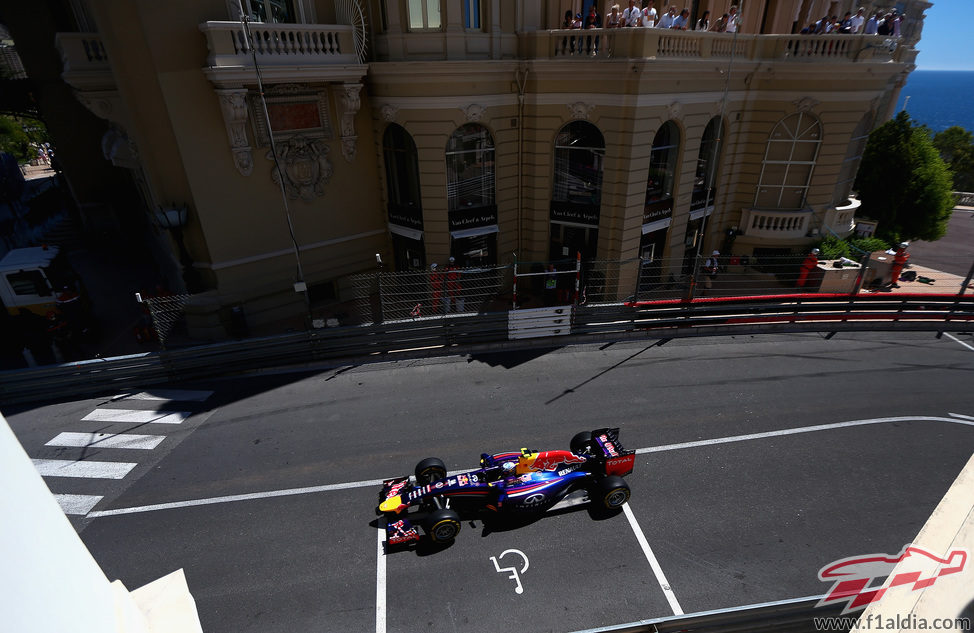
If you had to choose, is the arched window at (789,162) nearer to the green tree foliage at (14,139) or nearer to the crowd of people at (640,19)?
the crowd of people at (640,19)

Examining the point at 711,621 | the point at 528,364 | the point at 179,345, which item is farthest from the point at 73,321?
the point at 711,621

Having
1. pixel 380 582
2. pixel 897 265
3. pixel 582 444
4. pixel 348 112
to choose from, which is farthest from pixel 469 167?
Result: pixel 897 265

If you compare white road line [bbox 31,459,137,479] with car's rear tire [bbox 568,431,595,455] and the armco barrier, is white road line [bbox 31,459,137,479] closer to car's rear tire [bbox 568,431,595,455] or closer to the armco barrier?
the armco barrier

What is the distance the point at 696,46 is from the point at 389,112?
10042mm

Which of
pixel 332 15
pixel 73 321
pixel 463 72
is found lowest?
pixel 73 321

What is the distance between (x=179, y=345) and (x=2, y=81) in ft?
60.7

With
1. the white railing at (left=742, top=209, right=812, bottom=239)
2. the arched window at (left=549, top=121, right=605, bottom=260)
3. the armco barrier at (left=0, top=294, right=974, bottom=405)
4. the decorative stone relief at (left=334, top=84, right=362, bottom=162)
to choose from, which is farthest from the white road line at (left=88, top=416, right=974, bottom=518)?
the white railing at (left=742, top=209, right=812, bottom=239)

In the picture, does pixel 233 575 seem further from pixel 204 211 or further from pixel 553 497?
pixel 204 211

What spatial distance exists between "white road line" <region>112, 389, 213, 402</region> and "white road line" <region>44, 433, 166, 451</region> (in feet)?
4.32

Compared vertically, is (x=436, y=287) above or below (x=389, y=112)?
below

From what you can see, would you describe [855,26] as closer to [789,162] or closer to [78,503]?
[789,162]

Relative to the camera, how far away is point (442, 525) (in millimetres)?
7371

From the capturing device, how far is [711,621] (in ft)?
18.1

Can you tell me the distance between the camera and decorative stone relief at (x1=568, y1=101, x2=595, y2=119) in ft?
50.1
